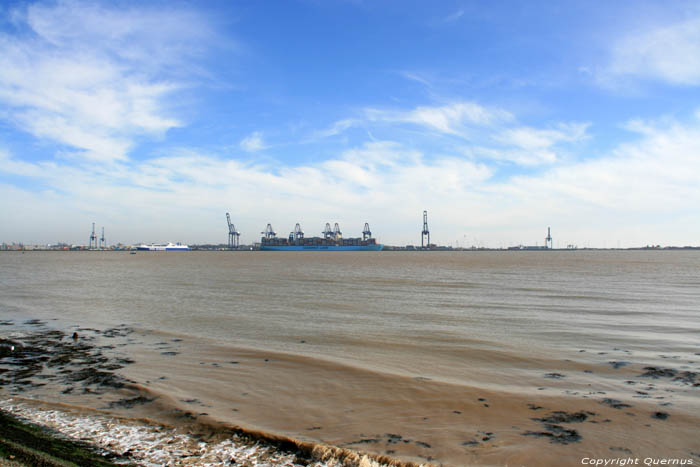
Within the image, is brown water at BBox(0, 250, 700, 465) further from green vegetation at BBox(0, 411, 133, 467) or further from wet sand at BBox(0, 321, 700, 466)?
green vegetation at BBox(0, 411, 133, 467)

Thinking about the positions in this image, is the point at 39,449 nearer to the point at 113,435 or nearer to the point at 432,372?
the point at 113,435

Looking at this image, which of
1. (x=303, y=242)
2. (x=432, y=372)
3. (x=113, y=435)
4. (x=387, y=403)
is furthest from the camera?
(x=303, y=242)

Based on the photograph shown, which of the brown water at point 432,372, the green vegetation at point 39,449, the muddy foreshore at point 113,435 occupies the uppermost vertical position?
the green vegetation at point 39,449

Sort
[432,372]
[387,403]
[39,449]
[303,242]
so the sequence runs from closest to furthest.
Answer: [39,449] → [387,403] → [432,372] → [303,242]

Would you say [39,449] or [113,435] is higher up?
[39,449]

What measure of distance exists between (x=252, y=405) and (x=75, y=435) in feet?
7.41

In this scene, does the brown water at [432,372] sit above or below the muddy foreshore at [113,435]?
below

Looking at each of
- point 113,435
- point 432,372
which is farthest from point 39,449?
point 432,372

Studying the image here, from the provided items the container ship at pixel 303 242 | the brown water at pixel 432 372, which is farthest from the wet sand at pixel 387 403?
the container ship at pixel 303 242

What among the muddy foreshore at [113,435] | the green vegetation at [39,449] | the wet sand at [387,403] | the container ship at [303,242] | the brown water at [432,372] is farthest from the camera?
the container ship at [303,242]

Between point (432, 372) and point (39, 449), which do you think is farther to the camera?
point (432, 372)

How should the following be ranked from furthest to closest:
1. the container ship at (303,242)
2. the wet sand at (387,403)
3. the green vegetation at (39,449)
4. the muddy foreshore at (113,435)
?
the container ship at (303,242) < the wet sand at (387,403) < the muddy foreshore at (113,435) < the green vegetation at (39,449)

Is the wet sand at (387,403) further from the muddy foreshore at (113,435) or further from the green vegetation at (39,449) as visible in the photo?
the green vegetation at (39,449)

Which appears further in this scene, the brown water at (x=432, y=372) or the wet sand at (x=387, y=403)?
the brown water at (x=432, y=372)
